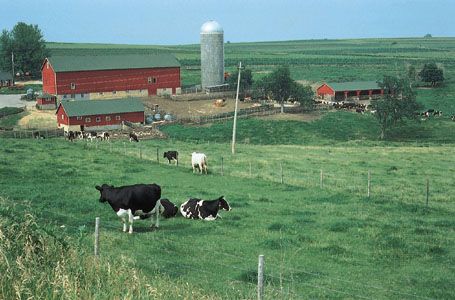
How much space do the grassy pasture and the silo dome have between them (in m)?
52.6

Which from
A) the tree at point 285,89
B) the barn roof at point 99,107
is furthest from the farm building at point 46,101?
the tree at point 285,89

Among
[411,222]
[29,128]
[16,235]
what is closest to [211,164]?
[411,222]

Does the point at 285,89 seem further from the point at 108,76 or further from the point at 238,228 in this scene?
the point at 238,228

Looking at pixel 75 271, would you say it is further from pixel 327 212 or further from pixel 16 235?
pixel 327 212

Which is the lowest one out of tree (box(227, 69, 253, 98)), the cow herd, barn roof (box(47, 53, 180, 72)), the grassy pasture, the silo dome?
the grassy pasture

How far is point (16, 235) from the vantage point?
9070 mm

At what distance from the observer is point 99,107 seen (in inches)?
2325

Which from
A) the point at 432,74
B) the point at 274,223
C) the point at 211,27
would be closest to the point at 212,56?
the point at 211,27

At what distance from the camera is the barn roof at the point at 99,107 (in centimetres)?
5725

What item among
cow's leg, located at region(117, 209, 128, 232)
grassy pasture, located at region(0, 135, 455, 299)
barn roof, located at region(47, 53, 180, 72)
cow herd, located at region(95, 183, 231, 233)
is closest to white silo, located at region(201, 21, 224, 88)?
barn roof, located at region(47, 53, 180, 72)

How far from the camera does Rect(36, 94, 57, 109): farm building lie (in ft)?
217

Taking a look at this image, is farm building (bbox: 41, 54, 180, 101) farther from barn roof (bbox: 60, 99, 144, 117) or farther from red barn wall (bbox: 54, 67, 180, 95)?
barn roof (bbox: 60, 99, 144, 117)

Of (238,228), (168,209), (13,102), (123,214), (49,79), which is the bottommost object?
(238,228)

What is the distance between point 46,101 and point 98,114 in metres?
11.6
